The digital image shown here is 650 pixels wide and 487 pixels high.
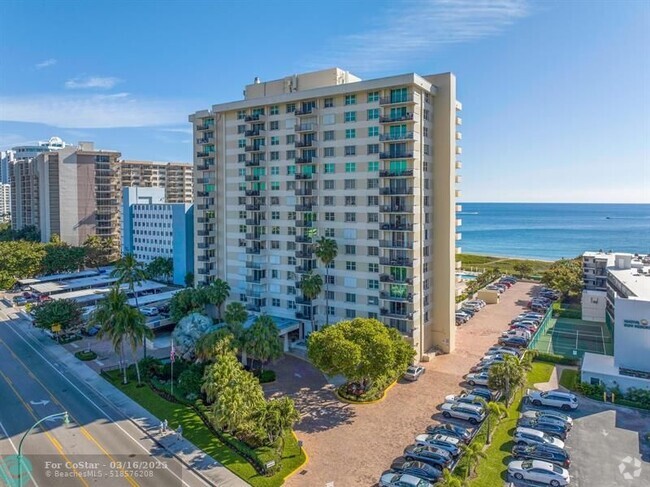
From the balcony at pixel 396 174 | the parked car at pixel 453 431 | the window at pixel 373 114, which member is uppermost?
the window at pixel 373 114

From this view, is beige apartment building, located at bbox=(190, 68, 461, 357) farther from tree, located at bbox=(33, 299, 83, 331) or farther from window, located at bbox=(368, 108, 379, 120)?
tree, located at bbox=(33, 299, 83, 331)

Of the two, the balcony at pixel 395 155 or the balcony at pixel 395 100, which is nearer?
the balcony at pixel 395 100

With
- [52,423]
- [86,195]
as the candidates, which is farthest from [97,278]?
[52,423]

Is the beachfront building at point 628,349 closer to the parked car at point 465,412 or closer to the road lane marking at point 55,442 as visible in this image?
the parked car at point 465,412

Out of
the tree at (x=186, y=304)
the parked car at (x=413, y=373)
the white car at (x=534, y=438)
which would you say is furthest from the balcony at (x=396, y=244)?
the tree at (x=186, y=304)

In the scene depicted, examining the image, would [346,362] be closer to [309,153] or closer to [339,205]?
[339,205]

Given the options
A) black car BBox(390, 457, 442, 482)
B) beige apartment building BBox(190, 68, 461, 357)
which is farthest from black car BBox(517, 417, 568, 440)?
beige apartment building BBox(190, 68, 461, 357)

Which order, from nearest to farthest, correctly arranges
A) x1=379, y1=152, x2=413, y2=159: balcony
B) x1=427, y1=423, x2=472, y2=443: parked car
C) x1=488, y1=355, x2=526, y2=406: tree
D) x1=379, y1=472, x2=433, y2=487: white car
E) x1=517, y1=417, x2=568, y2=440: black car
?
x1=379, y1=472, x2=433, y2=487: white car, x1=427, y1=423, x2=472, y2=443: parked car, x1=517, y1=417, x2=568, y2=440: black car, x1=488, y1=355, x2=526, y2=406: tree, x1=379, y1=152, x2=413, y2=159: balcony
